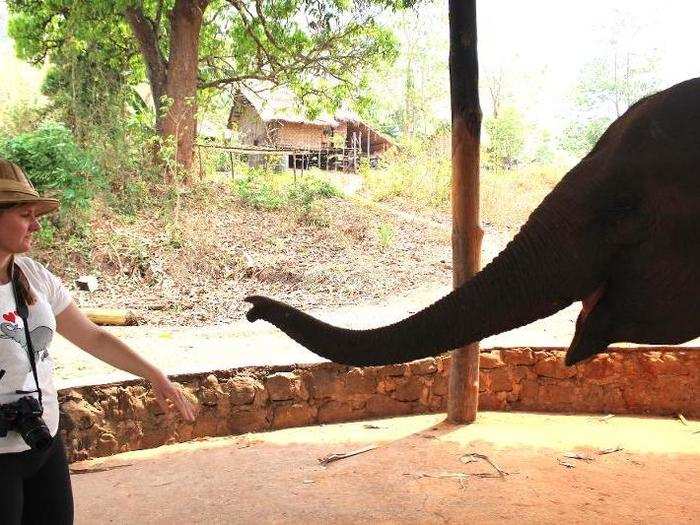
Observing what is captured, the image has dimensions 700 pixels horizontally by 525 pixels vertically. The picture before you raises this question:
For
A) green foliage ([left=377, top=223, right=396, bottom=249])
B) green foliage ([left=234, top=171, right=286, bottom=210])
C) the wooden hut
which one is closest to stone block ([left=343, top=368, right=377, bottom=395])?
green foliage ([left=377, top=223, right=396, bottom=249])

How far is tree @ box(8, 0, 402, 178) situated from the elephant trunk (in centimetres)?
1070

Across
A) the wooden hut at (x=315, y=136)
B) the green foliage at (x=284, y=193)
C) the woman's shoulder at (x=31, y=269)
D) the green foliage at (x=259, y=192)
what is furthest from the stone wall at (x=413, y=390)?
the wooden hut at (x=315, y=136)

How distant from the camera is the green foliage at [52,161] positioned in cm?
948

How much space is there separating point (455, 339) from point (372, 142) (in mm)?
25597

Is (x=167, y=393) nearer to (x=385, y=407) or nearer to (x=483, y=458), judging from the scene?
(x=483, y=458)

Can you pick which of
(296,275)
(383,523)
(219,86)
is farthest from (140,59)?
(383,523)

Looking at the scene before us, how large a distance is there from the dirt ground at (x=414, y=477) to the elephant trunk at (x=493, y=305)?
78.4 inches

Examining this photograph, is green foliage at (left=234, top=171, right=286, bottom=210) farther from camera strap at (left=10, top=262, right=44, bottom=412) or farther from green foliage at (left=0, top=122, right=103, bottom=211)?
camera strap at (left=10, top=262, right=44, bottom=412)

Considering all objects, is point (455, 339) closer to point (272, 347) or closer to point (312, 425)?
point (312, 425)

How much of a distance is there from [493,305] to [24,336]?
139 centimetres

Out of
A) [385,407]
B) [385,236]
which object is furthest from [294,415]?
[385,236]

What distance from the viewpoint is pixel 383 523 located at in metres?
3.57

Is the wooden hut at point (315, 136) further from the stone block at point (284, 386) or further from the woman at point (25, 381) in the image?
the woman at point (25, 381)

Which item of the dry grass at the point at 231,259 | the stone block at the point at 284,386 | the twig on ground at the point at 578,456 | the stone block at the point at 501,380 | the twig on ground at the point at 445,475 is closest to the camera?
the twig on ground at the point at 445,475
